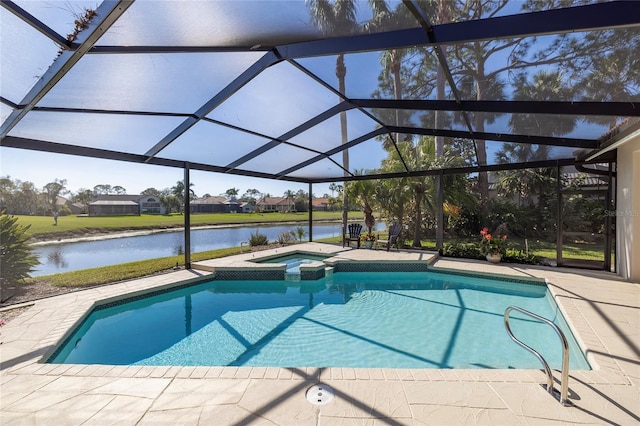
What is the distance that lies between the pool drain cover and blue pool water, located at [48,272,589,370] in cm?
120

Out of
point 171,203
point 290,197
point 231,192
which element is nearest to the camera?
point 171,203

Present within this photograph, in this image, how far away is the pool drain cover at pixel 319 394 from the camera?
2.71 metres

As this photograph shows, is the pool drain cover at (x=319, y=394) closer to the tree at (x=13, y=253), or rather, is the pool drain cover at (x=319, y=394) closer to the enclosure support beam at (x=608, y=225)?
the tree at (x=13, y=253)

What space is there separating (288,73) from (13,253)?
23.4 feet

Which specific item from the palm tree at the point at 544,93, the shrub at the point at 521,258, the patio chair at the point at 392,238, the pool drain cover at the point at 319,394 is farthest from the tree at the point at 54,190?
the palm tree at the point at 544,93

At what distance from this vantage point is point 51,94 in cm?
413

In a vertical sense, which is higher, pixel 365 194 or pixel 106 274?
pixel 365 194

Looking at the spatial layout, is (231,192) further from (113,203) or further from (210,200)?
(113,203)

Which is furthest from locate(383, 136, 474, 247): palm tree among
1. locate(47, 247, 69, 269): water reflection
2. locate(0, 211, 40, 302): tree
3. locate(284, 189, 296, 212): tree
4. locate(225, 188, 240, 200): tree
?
locate(225, 188, 240, 200): tree

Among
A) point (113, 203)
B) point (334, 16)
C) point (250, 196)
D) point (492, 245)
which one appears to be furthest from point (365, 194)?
point (250, 196)

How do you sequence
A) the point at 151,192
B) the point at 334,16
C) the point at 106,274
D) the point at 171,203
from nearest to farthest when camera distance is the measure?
the point at 334,16
the point at 106,274
the point at 171,203
the point at 151,192

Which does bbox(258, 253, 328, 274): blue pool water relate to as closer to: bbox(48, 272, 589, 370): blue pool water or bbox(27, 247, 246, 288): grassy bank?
bbox(48, 272, 589, 370): blue pool water

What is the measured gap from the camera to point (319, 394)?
2.82 metres

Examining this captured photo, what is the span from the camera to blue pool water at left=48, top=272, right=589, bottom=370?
4242 millimetres
